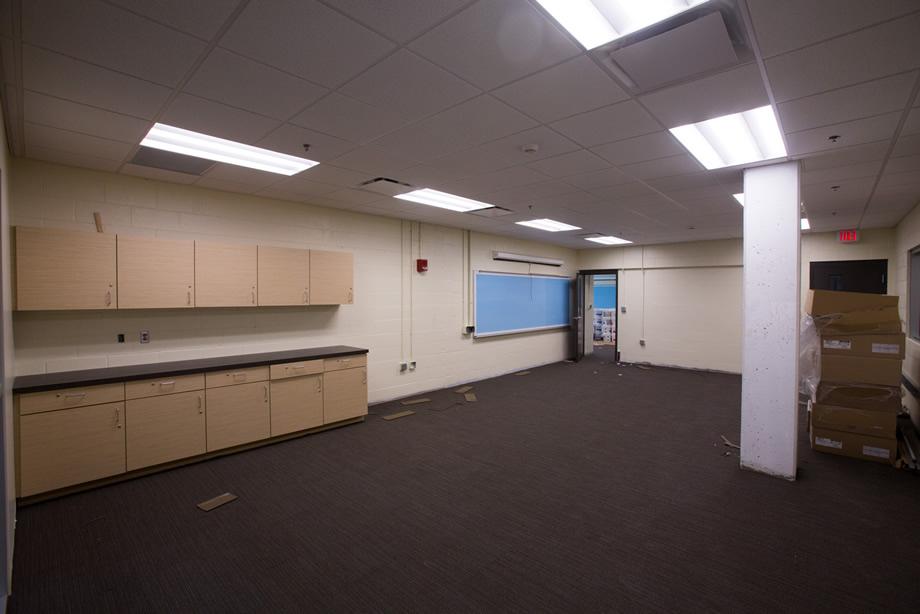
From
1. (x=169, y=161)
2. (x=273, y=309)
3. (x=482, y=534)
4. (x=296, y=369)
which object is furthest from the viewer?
(x=273, y=309)

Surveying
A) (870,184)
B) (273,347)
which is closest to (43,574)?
(273,347)

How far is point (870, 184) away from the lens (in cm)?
375

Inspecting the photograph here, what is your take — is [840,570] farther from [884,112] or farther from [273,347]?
[273,347]

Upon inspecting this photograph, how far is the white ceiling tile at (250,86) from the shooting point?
1.90 metres

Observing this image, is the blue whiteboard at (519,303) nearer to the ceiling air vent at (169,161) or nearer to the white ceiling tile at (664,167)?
the white ceiling tile at (664,167)

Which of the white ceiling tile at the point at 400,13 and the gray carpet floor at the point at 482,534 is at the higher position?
the white ceiling tile at the point at 400,13

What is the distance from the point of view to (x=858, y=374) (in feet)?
11.9

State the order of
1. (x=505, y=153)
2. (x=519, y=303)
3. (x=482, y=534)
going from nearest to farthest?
(x=482, y=534), (x=505, y=153), (x=519, y=303)

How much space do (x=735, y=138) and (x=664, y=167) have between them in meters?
0.54

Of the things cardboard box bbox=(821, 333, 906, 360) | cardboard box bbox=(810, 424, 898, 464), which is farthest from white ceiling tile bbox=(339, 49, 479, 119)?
cardboard box bbox=(810, 424, 898, 464)

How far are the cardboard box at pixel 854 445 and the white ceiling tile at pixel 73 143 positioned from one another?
6252 millimetres

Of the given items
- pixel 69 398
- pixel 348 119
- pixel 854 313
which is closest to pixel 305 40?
pixel 348 119

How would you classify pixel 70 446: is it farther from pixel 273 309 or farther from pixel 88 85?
pixel 88 85

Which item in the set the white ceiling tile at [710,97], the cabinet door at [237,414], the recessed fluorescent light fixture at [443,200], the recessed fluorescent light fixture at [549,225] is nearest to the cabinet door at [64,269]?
the cabinet door at [237,414]
